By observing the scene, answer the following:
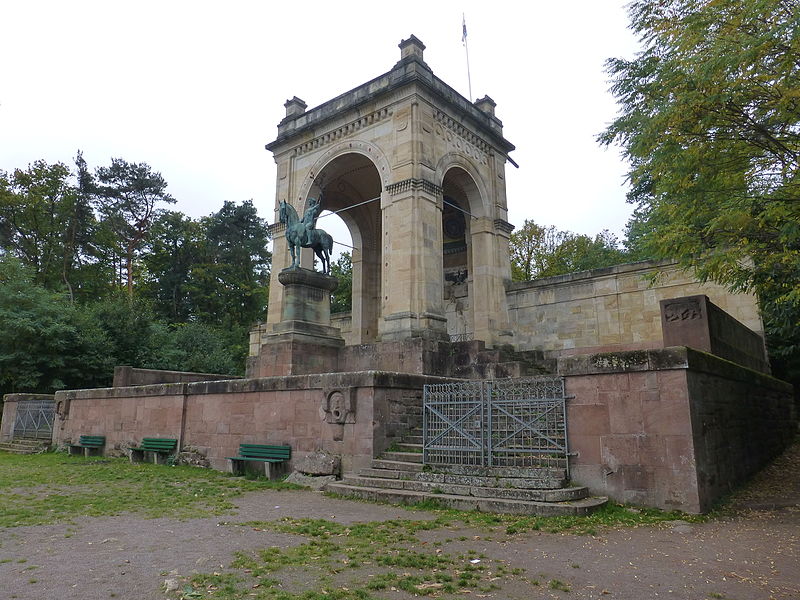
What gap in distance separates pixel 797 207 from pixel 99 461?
625 inches

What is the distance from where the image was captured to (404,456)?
956 centimetres

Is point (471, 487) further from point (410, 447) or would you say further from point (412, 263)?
point (412, 263)

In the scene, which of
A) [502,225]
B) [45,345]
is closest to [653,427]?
[502,225]

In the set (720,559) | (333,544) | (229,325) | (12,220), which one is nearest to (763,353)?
(720,559)

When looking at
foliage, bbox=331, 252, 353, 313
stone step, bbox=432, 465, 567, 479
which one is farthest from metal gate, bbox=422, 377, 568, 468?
foliage, bbox=331, 252, 353, 313

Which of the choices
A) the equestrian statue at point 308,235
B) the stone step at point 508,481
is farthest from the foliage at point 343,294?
the stone step at point 508,481

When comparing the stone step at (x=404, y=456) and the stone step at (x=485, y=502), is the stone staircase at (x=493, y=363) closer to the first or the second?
the stone step at (x=404, y=456)

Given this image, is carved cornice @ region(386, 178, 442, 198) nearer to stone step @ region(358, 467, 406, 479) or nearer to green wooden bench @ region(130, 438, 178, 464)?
green wooden bench @ region(130, 438, 178, 464)

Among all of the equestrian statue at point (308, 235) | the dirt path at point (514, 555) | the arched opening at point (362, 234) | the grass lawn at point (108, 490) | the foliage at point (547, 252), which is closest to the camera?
the dirt path at point (514, 555)

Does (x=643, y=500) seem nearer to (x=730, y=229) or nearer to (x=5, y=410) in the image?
(x=730, y=229)

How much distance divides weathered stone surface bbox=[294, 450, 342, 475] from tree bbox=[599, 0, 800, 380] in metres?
6.75

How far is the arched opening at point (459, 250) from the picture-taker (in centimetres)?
2055

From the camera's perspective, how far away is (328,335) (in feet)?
51.6

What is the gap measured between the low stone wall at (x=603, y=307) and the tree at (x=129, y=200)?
29.7m
